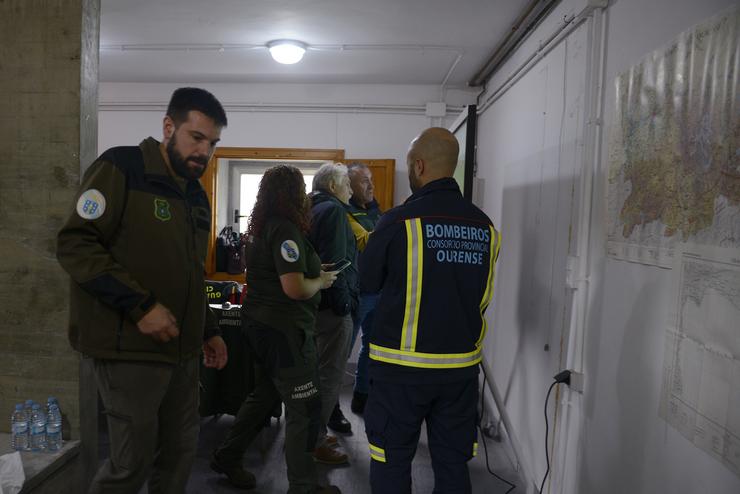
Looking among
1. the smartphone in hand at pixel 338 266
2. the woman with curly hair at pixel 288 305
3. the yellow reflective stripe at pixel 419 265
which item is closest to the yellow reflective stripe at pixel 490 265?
the yellow reflective stripe at pixel 419 265

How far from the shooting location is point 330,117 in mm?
4902

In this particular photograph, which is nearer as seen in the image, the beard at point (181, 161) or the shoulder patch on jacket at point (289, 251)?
the beard at point (181, 161)

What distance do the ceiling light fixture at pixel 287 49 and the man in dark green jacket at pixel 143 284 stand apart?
2.23 meters

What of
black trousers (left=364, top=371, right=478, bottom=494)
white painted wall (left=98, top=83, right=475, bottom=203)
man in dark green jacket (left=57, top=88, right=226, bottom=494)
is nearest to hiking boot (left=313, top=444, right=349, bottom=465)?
black trousers (left=364, top=371, right=478, bottom=494)

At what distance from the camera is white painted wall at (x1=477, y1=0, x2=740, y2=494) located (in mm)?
1365

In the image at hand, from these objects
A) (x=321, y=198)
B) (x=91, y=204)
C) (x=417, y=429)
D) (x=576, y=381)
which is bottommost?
(x=417, y=429)

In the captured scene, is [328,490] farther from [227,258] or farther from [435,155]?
[227,258]

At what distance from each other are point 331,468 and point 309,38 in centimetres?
280

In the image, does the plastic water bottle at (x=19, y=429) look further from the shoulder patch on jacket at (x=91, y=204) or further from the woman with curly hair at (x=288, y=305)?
the shoulder patch on jacket at (x=91, y=204)

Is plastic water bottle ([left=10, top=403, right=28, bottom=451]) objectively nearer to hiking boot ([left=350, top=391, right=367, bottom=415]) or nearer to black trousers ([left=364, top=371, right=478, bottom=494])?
black trousers ([left=364, top=371, right=478, bottom=494])

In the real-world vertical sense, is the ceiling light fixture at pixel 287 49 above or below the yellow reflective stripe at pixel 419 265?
above

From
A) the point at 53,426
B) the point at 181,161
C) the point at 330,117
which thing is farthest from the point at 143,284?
the point at 330,117

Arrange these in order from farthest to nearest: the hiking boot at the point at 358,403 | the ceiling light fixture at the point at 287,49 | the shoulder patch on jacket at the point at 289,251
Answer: the ceiling light fixture at the point at 287,49 → the hiking boot at the point at 358,403 → the shoulder patch on jacket at the point at 289,251

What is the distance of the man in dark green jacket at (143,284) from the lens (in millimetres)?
1350
